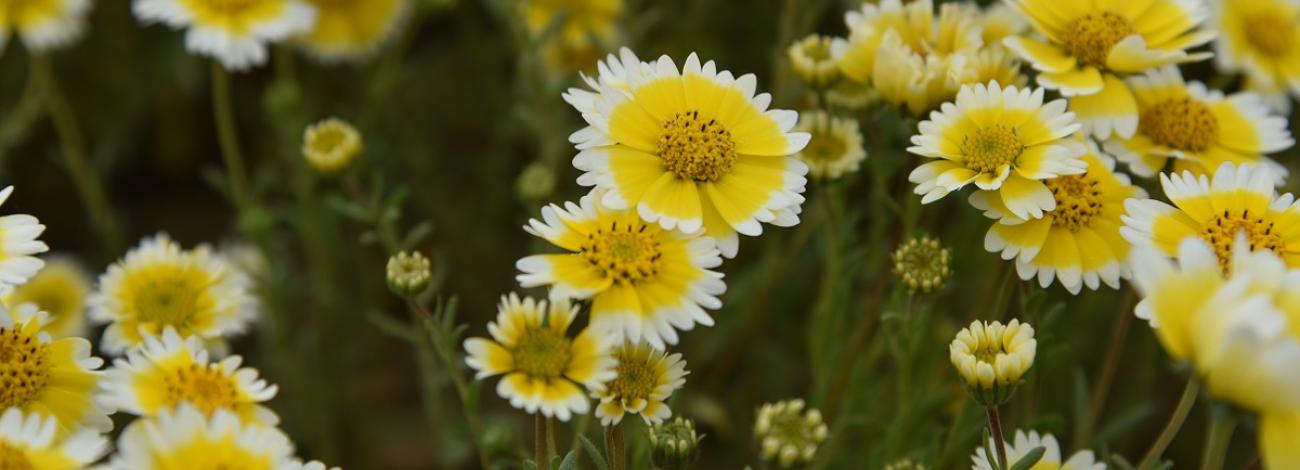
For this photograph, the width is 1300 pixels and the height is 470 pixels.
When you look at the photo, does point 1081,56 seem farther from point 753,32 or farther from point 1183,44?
point 753,32

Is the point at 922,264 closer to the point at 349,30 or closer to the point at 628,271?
the point at 628,271

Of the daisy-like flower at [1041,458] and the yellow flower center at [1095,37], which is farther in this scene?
the yellow flower center at [1095,37]

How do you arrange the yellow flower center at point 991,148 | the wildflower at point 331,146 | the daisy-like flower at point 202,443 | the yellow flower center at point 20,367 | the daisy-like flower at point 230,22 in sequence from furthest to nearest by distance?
1. the daisy-like flower at point 230,22
2. the wildflower at point 331,146
3. the yellow flower center at point 991,148
4. the yellow flower center at point 20,367
5. the daisy-like flower at point 202,443

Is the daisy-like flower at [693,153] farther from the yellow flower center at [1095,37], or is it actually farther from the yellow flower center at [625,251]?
the yellow flower center at [1095,37]

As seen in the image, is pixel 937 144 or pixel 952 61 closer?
pixel 937 144

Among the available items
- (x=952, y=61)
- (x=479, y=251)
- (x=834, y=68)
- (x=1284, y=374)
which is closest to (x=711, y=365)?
(x=479, y=251)

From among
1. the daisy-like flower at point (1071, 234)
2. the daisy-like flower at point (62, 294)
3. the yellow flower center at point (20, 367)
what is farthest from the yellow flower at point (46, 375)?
the daisy-like flower at point (1071, 234)
